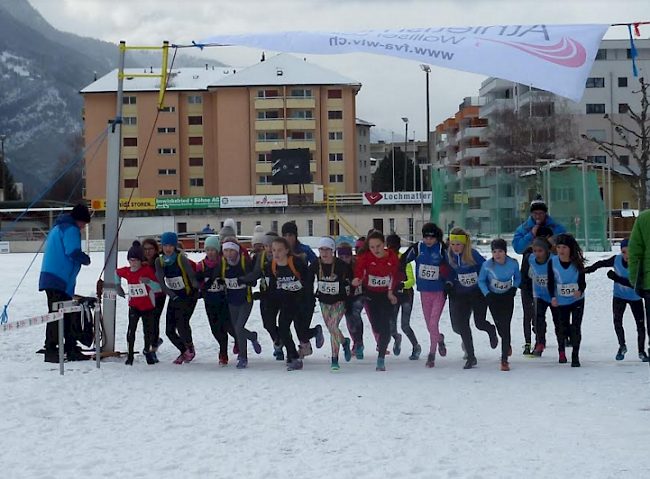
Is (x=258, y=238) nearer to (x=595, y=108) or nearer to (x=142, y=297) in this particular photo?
(x=142, y=297)

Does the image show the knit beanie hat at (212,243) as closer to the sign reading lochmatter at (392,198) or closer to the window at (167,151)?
the sign reading lochmatter at (392,198)

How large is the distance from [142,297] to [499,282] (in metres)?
4.36

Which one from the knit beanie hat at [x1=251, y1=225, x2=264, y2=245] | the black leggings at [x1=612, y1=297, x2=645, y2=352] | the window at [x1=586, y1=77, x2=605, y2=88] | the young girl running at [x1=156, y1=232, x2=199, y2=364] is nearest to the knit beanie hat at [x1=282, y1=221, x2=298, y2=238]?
the knit beanie hat at [x1=251, y1=225, x2=264, y2=245]

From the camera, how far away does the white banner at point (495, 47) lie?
9.88 metres

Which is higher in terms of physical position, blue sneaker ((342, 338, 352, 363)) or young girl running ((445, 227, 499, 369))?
young girl running ((445, 227, 499, 369))

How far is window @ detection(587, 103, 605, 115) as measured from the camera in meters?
90.8

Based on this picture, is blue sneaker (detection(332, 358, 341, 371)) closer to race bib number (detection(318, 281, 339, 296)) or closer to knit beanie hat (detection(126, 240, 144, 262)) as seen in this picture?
race bib number (detection(318, 281, 339, 296))

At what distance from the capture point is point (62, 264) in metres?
12.0

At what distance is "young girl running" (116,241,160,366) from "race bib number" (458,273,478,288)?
3.75 meters

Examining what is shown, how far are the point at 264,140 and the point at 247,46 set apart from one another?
250 feet

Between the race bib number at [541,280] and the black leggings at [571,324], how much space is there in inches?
18.0

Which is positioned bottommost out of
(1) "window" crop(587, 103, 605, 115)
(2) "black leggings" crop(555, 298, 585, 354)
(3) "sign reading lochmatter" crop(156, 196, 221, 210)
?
(2) "black leggings" crop(555, 298, 585, 354)

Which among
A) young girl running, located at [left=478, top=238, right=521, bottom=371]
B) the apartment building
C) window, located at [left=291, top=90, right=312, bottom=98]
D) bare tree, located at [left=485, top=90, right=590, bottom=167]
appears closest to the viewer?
young girl running, located at [left=478, top=238, right=521, bottom=371]

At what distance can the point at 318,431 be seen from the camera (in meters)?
7.86
